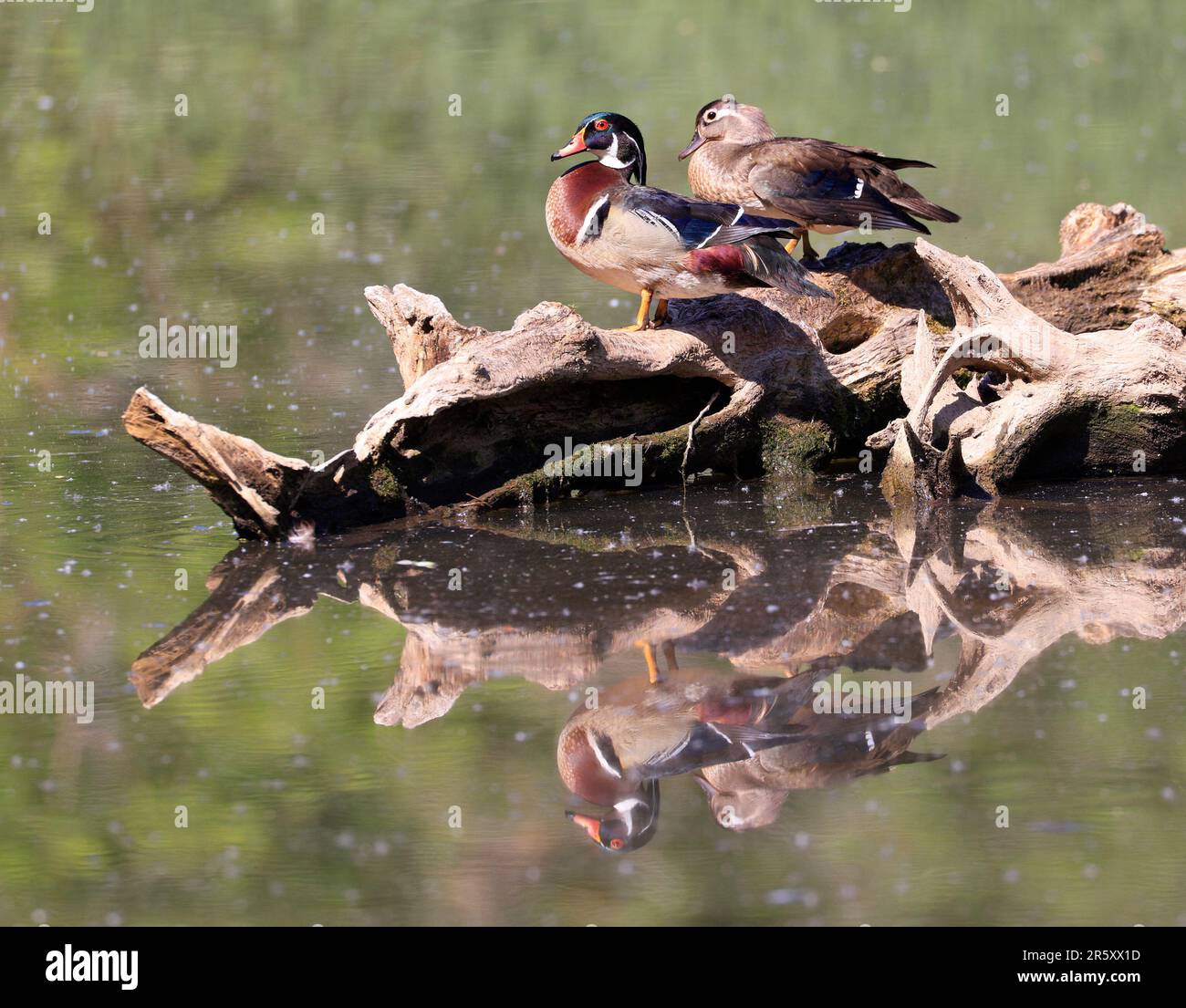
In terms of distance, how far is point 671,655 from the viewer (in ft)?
17.5

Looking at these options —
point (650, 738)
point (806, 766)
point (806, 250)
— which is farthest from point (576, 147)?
point (806, 766)

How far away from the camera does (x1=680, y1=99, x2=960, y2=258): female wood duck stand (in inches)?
311

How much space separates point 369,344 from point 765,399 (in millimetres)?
3634

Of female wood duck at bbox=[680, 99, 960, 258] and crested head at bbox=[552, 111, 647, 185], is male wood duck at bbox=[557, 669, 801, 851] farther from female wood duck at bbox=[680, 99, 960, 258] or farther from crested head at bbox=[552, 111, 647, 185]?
female wood duck at bbox=[680, 99, 960, 258]

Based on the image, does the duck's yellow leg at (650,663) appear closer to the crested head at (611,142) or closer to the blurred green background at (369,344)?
the blurred green background at (369,344)

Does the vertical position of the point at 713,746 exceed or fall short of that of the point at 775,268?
it falls short

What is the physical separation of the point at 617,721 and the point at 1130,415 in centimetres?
347

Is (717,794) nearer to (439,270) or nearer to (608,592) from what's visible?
Result: (608,592)

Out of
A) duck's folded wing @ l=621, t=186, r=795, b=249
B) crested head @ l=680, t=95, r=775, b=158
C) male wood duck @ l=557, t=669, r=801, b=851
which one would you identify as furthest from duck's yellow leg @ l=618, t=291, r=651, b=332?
male wood duck @ l=557, t=669, r=801, b=851

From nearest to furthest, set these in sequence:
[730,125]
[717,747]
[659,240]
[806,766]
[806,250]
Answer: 1. [806,766]
2. [717,747]
3. [659,240]
4. [806,250]
5. [730,125]

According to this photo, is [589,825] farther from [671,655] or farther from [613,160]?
[613,160]

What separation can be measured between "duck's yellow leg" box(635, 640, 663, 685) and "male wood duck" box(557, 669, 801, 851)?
0.04 metres

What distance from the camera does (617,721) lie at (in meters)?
4.81
